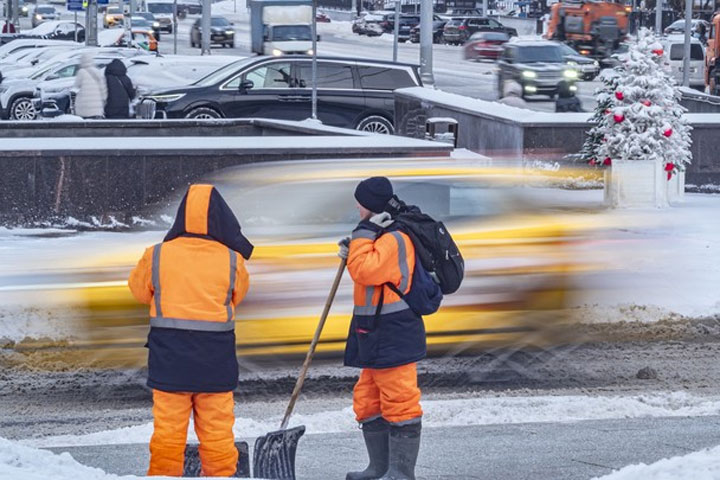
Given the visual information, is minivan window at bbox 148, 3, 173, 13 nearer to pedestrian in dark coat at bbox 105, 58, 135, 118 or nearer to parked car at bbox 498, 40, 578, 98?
parked car at bbox 498, 40, 578, 98

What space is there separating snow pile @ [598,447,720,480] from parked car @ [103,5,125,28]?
6761 cm

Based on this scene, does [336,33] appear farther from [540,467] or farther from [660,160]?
[540,467]

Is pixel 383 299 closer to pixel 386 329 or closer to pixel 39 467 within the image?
pixel 386 329

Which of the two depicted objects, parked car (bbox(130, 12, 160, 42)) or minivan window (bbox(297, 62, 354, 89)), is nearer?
minivan window (bbox(297, 62, 354, 89))

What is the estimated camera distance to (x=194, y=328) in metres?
6.29

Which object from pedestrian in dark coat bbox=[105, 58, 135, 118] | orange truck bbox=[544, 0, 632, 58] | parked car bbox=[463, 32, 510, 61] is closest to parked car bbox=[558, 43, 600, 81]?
orange truck bbox=[544, 0, 632, 58]

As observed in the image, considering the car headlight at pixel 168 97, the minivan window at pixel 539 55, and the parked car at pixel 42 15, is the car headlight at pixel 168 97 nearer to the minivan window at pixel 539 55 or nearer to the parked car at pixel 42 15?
the minivan window at pixel 539 55

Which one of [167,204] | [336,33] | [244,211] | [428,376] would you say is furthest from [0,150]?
[336,33]

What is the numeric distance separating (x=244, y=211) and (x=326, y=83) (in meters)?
15.8

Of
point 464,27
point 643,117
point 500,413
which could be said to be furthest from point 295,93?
point 464,27

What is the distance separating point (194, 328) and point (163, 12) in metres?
78.0

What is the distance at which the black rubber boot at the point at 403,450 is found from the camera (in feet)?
21.9

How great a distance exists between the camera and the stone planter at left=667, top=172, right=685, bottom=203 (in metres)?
19.2

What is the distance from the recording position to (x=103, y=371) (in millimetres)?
9719
